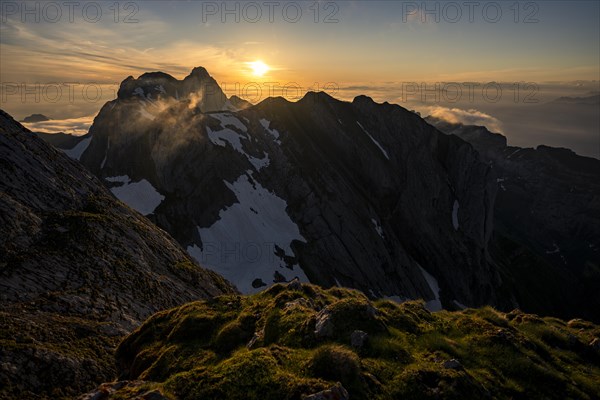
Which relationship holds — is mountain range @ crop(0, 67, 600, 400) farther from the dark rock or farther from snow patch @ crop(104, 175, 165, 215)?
snow patch @ crop(104, 175, 165, 215)

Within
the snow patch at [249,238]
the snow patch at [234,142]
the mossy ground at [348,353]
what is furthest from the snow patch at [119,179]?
the mossy ground at [348,353]

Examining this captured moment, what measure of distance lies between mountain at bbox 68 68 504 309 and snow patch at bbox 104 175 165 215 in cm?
48

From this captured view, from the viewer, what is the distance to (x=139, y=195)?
10144cm

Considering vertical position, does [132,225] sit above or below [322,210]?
above

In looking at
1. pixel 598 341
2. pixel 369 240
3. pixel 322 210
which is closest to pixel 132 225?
pixel 598 341

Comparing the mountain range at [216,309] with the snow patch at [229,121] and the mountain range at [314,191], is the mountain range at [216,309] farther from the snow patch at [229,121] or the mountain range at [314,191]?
the snow patch at [229,121]

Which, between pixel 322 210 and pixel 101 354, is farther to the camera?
pixel 322 210

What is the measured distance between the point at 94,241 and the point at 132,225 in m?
7.04

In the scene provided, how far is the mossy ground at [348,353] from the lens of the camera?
11.8 m

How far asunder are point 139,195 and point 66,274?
3187 inches

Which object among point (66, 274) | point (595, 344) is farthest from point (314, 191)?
point (595, 344)

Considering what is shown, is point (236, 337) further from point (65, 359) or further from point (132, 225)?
point (132, 225)

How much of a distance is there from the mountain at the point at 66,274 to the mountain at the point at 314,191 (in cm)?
4621

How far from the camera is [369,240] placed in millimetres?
107250
